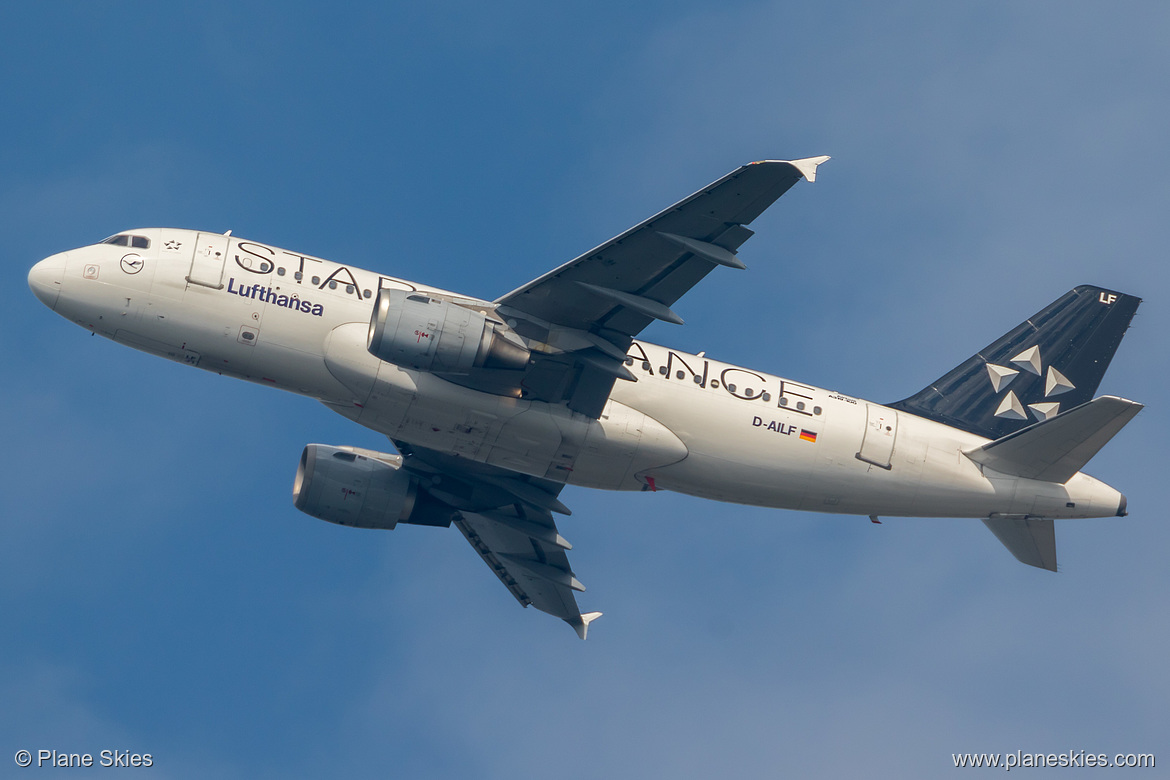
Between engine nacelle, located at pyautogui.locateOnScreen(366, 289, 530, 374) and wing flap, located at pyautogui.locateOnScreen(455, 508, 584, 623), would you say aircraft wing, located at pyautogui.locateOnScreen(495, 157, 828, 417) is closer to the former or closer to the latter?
engine nacelle, located at pyautogui.locateOnScreen(366, 289, 530, 374)

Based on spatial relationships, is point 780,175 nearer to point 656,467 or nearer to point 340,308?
point 656,467

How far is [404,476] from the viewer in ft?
142

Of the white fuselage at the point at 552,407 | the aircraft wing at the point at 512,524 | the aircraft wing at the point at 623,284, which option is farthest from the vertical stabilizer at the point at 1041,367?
the aircraft wing at the point at 512,524

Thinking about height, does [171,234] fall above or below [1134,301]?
below

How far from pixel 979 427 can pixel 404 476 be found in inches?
825

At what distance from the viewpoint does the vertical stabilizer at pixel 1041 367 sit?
4203cm

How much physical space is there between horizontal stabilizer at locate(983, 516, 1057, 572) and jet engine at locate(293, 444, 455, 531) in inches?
823

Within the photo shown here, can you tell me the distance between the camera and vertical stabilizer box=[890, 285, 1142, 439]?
42.0 m

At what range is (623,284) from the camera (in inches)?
1348

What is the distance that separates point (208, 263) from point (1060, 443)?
27.5 metres

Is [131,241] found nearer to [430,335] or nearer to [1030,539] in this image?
[430,335]

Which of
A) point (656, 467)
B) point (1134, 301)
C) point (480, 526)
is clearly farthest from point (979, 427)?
point (480, 526)

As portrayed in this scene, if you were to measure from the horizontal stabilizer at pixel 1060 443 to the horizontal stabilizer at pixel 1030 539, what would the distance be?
7.79 feet

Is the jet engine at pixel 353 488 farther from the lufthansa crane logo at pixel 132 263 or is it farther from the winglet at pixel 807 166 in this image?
the winglet at pixel 807 166
